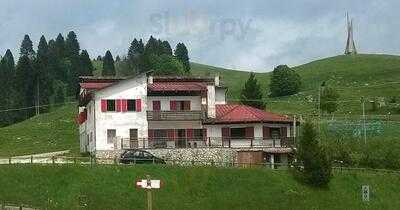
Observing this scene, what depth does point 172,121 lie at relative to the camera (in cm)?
7675

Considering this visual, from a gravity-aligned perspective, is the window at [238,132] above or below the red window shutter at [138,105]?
below

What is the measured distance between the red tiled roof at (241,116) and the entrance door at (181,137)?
12.0 feet

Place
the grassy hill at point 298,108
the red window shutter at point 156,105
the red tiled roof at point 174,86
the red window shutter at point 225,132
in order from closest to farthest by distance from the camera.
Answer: the red window shutter at point 225,132 < the red window shutter at point 156,105 < the red tiled roof at point 174,86 < the grassy hill at point 298,108

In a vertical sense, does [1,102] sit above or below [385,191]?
above

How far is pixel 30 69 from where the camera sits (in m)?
164

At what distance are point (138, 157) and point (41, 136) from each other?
49.2 metres

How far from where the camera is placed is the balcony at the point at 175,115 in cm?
7581

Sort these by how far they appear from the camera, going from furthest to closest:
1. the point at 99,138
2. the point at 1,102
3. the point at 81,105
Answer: the point at 1,102 < the point at 81,105 < the point at 99,138

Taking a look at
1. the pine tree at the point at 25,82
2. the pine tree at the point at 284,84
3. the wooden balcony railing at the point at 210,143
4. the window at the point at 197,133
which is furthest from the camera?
the pine tree at the point at 25,82

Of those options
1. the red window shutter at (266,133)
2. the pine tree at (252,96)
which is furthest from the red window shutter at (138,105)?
the pine tree at (252,96)

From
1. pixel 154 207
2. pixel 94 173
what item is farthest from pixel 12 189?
pixel 154 207

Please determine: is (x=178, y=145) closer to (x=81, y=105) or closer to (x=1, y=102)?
(x=81, y=105)

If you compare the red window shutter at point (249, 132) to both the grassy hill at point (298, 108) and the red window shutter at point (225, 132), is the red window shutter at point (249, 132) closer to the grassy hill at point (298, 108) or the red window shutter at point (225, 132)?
the red window shutter at point (225, 132)

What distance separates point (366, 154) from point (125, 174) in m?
28.1
